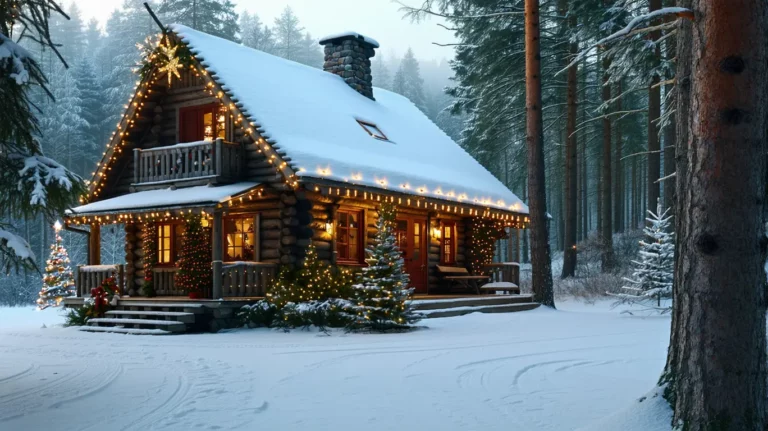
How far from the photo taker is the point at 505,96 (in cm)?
3088

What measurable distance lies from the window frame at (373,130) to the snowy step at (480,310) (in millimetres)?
5612

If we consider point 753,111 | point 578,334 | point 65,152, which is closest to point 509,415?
point 753,111

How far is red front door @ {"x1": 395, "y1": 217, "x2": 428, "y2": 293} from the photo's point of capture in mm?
21188

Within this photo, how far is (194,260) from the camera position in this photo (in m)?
17.0

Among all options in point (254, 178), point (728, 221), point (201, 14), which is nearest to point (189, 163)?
point (254, 178)

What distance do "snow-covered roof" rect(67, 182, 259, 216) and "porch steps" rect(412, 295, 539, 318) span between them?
468cm

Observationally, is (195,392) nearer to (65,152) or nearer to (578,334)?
(578,334)

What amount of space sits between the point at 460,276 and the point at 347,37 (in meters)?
8.22

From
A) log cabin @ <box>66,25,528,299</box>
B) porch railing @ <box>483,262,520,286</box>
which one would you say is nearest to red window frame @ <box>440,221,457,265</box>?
log cabin @ <box>66,25,528,299</box>

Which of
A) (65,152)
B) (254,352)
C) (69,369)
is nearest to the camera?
(69,369)

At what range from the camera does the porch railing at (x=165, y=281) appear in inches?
727

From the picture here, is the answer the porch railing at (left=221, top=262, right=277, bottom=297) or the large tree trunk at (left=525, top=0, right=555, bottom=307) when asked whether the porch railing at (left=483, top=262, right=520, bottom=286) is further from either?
the porch railing at (left=221, top=262, right=277, bottom=297)

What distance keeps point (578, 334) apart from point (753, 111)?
9.12m

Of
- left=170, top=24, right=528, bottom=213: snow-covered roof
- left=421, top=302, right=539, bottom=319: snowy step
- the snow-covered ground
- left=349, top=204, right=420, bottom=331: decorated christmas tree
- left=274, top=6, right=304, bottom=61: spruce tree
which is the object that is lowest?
the snow-covered ground
